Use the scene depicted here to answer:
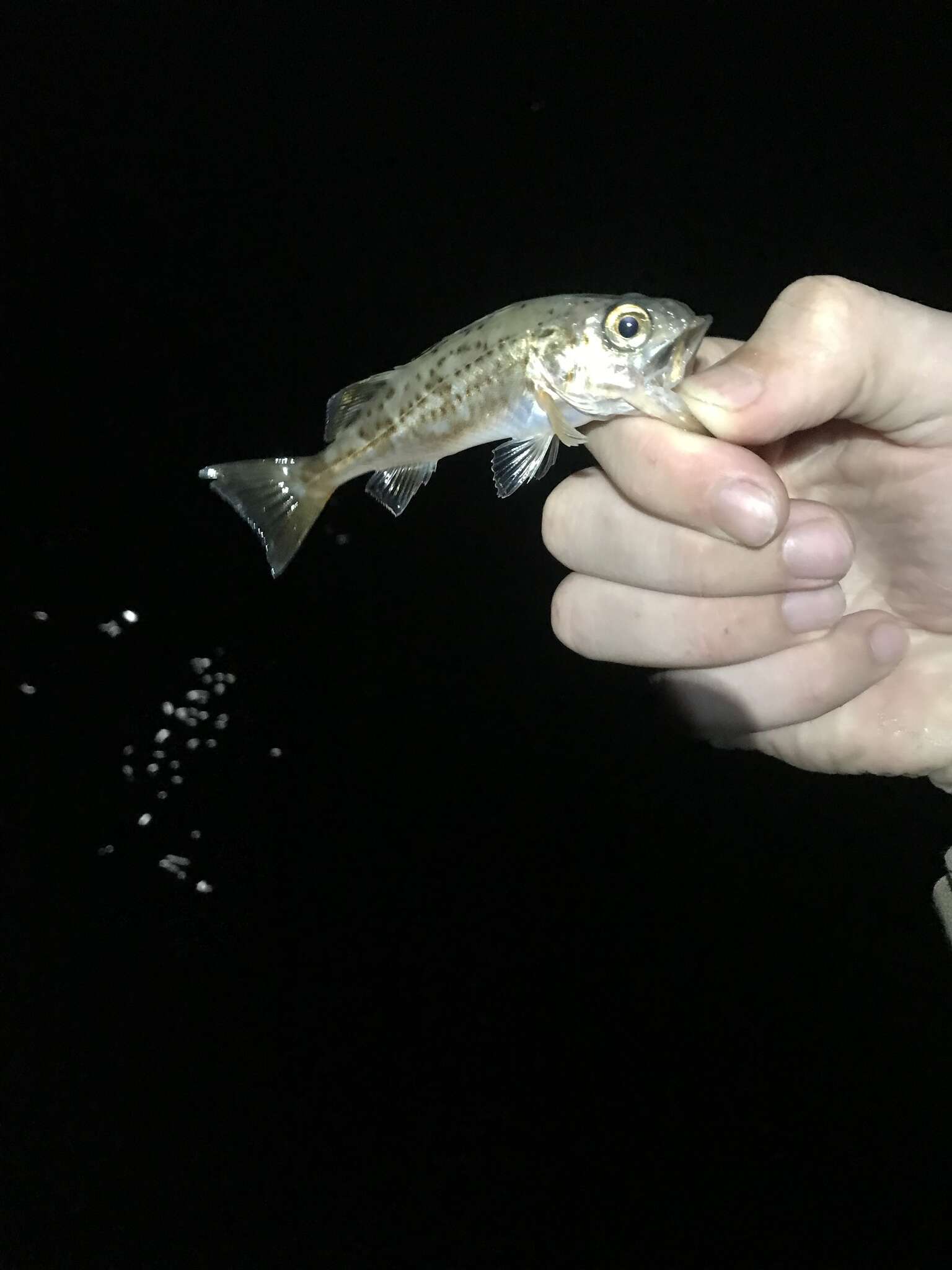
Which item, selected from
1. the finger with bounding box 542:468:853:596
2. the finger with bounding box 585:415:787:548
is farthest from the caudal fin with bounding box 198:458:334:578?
the finger with bounding box 585:415:787:548

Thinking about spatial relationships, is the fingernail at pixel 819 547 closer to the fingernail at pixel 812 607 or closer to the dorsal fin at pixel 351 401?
the fingernail at pixel 812 607

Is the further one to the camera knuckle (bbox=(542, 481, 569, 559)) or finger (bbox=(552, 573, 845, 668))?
knuckle (bbox=(542, 481, 569, 559))

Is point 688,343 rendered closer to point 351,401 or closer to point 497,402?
point 497,402

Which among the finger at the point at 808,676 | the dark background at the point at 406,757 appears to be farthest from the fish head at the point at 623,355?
the dark background at the point at 406,757

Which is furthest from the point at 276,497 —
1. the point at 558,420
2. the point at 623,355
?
the point at 623,355

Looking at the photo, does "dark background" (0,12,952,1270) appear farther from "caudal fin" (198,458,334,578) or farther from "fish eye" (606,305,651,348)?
"fish eye" (606,305,651,348)

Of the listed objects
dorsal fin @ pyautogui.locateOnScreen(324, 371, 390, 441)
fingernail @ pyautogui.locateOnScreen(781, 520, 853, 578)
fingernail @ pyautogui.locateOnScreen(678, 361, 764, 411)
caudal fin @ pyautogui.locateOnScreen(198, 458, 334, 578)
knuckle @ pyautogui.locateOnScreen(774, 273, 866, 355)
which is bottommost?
caudal fin @ pyautogui.locateOnScreen(198, 458, 334, 578)
